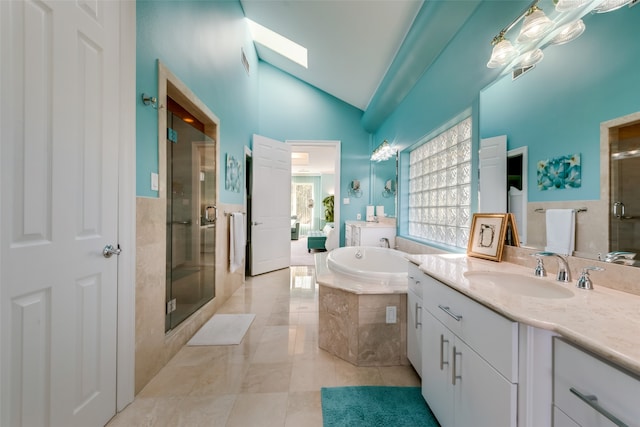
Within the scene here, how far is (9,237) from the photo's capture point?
847 mm

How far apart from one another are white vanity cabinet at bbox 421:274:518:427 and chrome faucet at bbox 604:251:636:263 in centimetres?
56

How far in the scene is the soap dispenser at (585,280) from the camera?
3.07ft

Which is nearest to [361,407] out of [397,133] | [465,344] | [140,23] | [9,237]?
[465,344]

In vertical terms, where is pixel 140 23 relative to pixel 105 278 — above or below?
above

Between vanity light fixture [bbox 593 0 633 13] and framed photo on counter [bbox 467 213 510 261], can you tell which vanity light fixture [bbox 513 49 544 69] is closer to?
vanity light fixture [bbox 593 0 633 13]

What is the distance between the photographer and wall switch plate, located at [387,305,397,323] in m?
1.68

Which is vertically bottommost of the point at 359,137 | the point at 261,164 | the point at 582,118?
the point at 582,118

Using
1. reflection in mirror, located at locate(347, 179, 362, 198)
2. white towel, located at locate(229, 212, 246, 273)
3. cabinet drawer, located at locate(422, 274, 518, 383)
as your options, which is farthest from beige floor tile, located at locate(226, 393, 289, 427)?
reflection in mirror, located at locate(347, 179, 362, 198)

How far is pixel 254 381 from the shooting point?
156 cm

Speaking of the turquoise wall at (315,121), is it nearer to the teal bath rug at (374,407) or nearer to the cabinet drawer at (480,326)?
the teal bath rug at (374,407)

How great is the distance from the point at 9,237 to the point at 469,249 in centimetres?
225

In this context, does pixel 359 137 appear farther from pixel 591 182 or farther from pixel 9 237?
pixel 9 237

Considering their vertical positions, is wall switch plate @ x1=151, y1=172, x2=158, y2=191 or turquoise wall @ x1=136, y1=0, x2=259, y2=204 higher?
turquoise wall @ x1=136, y1=0, x2=259, y2=204

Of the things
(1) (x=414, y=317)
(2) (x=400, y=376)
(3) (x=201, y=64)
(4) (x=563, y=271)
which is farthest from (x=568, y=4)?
(3) (x=201, y=64)
